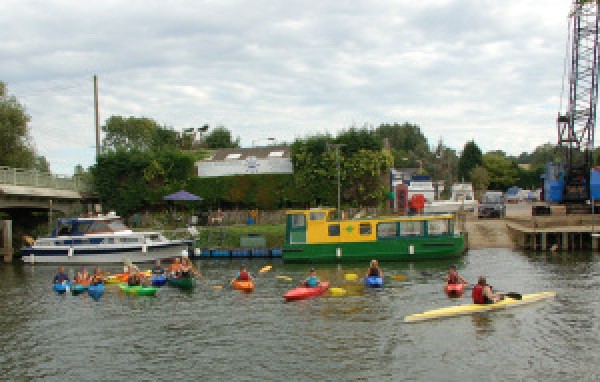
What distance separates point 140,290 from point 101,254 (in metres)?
14.8

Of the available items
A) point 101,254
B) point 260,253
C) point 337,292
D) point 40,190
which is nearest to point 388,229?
point 260,253

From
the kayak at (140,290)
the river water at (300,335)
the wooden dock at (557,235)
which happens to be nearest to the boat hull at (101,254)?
the river water at (300,335)

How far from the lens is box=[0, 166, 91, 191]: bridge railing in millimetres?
40344

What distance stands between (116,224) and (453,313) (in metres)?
29.0

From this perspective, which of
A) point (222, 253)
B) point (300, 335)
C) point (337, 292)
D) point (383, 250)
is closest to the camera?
point (300, 335)

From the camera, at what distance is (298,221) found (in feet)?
122

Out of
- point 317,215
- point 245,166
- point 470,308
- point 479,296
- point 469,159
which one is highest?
point 469,159

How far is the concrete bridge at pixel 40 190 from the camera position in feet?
133

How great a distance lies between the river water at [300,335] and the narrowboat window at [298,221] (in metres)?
7.89

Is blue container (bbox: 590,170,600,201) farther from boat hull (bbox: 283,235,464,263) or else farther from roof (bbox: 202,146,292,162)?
roof (bbox: 202,146,292,162)

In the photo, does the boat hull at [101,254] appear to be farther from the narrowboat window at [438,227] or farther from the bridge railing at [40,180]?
the narrowboat window at [438,227]

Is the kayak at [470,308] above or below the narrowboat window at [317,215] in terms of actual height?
below

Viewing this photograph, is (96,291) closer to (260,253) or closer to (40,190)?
(260,253)

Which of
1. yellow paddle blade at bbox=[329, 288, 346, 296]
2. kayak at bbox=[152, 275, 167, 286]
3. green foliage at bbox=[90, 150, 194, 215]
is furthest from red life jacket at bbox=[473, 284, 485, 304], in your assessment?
green foliage at bbox=[90, 150, 194, 215]
